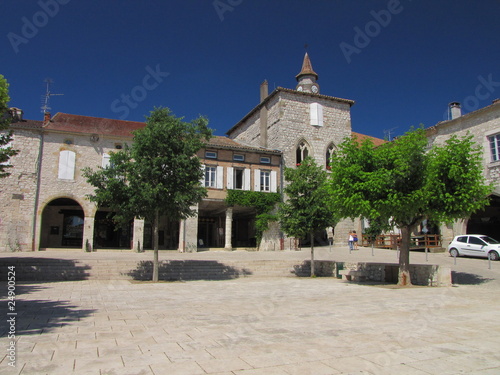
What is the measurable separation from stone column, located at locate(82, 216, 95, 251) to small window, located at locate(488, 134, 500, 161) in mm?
24567

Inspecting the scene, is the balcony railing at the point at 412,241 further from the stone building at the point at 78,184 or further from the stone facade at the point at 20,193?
the stone facade at the point at 20,193

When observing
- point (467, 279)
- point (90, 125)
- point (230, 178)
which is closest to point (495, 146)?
point (467, 279)

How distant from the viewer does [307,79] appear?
35719mm

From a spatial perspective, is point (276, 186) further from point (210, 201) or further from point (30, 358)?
point (30, 358)

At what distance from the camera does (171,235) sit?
28.8 m

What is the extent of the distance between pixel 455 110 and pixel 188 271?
2124 cm

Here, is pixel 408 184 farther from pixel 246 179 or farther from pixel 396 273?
pixel 246 179

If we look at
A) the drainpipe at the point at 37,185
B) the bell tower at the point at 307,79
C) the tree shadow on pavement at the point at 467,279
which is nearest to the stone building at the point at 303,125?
the bell tower at the point at 307,79

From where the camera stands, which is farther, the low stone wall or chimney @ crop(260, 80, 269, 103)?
chimney @ crop(260, 80, 269, 103)

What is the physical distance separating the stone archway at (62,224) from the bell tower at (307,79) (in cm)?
2226

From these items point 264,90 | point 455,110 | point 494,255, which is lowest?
point 494,255

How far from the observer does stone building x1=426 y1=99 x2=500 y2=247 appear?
2130 centimetres

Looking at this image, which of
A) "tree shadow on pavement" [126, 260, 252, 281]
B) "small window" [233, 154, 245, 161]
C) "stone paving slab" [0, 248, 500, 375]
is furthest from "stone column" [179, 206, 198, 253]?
"stone paving slab" [0, 248, 500, 375]

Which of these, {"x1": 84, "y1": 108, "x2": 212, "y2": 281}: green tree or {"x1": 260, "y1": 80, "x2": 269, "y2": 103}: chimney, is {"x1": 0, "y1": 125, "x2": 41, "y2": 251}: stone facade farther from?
{"x1": 260, "y1": 80, "x2": 269, "y2": 103}: chimney
